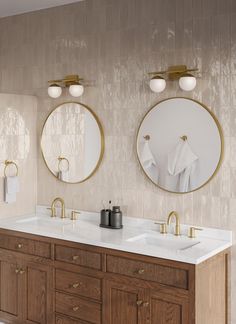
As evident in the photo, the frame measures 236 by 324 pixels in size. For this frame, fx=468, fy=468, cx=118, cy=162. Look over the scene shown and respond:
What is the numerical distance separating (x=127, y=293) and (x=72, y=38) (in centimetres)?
215

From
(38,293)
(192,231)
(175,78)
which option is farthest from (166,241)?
(175,78)

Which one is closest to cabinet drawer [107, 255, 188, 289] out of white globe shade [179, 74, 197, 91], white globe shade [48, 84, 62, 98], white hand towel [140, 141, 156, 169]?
white hand towel [140, 141, 156, 169]

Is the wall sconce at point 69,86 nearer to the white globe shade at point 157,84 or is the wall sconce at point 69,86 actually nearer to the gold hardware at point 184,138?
the white globe shade at point 157,84

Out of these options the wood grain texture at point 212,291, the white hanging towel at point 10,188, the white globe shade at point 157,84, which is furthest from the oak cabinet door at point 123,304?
the white globe shade at point 157,84

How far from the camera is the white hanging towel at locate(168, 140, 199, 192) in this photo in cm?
333

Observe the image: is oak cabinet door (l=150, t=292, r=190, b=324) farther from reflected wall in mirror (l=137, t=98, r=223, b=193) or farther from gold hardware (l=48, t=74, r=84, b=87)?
gold hardware (l=48, t=74, r=84, b=87)

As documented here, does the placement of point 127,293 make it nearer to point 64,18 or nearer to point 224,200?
point 224,200

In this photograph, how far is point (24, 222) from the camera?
13.0ft

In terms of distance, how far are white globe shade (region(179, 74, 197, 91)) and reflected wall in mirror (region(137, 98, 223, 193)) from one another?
11cm

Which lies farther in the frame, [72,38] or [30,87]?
[30,87]

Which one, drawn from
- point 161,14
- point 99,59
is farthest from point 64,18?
point 161,14

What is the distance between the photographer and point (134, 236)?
10.9ft

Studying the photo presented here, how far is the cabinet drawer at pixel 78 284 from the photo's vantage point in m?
3.21

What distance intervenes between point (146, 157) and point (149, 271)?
36.6 inches
